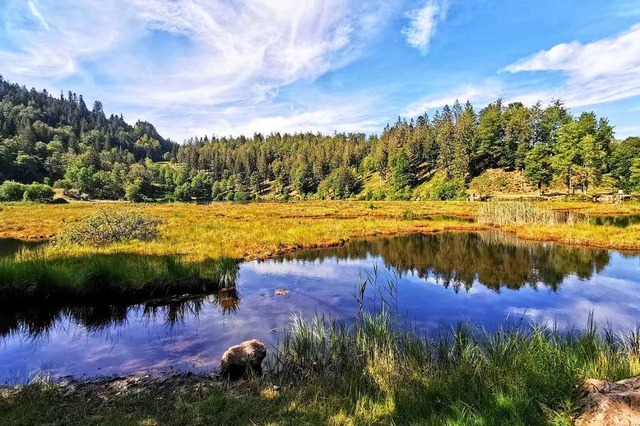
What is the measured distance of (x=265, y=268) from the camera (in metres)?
22.8

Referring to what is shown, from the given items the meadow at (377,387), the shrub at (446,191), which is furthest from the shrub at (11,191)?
the meadow at (377,387)

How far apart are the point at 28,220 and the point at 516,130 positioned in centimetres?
10935

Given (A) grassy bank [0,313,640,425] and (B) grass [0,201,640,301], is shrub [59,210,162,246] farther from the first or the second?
(A) grassy bank [0,313,640,425]

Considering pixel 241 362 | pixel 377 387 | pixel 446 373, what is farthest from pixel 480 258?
pixel 241 362

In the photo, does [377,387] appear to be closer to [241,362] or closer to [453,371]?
[453,371]

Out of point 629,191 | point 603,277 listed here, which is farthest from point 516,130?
point 603,277

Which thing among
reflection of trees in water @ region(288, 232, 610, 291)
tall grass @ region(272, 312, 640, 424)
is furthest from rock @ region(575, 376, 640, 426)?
reflection of trees in water @ region(288, 232, 610, 291)

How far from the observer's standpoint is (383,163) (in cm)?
13512

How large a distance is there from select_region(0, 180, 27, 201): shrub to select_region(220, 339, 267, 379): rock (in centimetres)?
10735

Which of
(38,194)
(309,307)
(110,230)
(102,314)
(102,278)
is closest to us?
(102,314)

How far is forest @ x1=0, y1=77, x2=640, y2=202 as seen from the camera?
83.9 meters

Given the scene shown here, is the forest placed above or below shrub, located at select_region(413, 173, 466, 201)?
above

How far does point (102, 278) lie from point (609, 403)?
1658cm

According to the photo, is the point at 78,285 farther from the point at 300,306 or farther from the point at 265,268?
the point at 265,268
